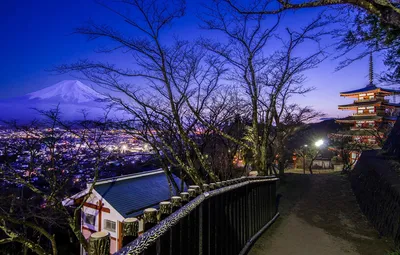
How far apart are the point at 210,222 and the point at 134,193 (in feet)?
36.3

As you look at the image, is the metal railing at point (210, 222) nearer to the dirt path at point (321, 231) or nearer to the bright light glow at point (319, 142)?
the dirt path at point (321, 231)

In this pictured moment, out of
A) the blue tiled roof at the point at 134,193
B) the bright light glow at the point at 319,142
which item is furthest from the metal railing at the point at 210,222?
the bright light glow at the point at 319,142

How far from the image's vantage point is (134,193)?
1302 cm

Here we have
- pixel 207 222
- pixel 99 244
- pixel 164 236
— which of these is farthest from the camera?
pixel 207 222

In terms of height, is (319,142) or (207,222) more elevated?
(319,142)

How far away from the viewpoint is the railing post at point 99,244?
131cm

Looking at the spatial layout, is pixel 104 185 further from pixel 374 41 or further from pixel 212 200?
pixel 374 41

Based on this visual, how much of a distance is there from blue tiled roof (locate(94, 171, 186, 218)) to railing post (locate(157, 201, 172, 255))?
9784 millimetres

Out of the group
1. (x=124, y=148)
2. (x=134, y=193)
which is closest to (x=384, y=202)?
(x=134, y=193)

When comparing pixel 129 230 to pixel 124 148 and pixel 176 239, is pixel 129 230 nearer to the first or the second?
pixel 176 239

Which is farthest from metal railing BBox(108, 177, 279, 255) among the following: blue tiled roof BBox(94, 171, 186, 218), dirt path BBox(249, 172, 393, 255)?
blue tiled roof BBox(94, 171, 186, 218)

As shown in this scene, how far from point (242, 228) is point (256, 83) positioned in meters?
4.79

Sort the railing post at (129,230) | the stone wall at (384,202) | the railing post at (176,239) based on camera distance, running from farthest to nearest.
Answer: the stone wall at (384,202) < the railing post at (176,239) < the railing post at (129,230)

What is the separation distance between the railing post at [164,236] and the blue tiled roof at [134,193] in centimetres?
978
